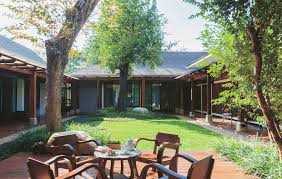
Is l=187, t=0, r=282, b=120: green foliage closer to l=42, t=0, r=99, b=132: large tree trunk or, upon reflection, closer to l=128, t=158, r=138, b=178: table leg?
l=128, t=158, r=138, b=178: table leg

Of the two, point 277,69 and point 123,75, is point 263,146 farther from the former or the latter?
point 123,75

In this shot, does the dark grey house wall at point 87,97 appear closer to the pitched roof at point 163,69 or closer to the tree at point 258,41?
the pitched roof at point 163,69

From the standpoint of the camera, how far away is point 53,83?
10609 millimetres

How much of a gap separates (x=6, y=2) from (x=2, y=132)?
5035 millimetres

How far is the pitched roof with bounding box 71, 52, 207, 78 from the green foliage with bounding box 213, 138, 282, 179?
1758cm

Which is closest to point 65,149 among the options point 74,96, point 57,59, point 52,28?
point 57,59

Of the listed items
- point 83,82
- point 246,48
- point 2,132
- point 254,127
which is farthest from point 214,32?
point 83,82

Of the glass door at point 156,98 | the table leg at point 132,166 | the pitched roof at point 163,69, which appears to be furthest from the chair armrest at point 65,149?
the glass door at point 156,98

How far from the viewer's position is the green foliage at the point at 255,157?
6.15 m

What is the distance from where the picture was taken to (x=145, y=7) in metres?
24.3

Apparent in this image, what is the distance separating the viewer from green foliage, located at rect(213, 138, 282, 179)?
6151 millimetres

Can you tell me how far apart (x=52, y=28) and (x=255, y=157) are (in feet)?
20.9

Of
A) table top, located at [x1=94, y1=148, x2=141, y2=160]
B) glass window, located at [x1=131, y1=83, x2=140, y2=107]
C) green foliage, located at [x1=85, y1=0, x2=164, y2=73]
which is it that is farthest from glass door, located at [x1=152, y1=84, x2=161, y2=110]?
table top, located at [x1=94, y1=148, x2=141, y2=160]

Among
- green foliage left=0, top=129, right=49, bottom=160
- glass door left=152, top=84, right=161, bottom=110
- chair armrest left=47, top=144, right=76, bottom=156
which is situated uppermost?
glass door left=152, top=84, right=161, bottom=110
